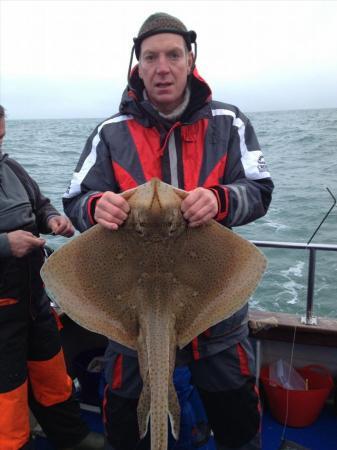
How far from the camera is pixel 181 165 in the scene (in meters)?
2.86

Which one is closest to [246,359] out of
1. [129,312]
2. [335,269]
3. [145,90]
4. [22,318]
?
[129,312]

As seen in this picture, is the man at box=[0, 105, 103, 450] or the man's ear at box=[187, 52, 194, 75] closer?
the man's ear at box=[187, 52, 194, 75]

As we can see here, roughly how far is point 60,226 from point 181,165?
1218mm

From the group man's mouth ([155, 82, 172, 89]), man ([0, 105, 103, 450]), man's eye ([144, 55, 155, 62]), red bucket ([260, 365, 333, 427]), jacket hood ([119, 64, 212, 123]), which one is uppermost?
man's eye ([144, 55, 155, 62])

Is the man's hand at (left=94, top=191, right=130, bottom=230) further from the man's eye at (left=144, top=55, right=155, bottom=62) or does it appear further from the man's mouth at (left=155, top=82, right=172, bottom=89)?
the man's eye at (left=144, top=55, right=155, bottom=62)

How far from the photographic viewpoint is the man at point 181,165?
281cm

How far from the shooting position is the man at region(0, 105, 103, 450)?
322 cm

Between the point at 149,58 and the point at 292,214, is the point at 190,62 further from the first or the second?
the point at 292,214

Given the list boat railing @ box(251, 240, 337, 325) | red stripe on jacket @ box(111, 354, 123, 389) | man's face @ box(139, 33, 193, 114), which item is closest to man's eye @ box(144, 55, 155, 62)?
man's face @ box(139, 33, 193, 114)

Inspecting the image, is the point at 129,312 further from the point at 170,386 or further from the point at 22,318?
the point at 22,318

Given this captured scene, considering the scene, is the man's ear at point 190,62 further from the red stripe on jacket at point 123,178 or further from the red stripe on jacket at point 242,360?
the red stripe on jacket at point 242,360

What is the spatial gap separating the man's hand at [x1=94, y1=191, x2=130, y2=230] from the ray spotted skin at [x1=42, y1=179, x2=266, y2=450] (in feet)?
0.22

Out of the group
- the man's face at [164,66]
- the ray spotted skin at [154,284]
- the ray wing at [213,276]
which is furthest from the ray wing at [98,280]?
the man's face at [164,66]

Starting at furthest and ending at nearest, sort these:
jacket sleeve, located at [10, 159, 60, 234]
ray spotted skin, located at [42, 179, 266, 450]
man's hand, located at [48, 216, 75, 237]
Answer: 1. jacket sleeve, located at [10, 159, 60, 234]
2. man's hand, located at [48, 216, 75, 237]
3. ray spotted skin, located at [42, 179, 266, 450]
